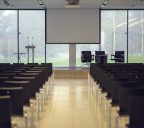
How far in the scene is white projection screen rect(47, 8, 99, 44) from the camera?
19.9 m

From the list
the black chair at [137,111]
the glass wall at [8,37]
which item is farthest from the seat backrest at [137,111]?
the glass wall at [8,37]

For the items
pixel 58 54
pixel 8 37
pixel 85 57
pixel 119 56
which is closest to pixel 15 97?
pixel 85 57

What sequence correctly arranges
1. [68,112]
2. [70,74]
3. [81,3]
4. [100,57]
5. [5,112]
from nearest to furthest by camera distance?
[5,112] < [68,112] < [70,74] < [81,3] < [100,57]

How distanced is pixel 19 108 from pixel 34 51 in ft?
53.5

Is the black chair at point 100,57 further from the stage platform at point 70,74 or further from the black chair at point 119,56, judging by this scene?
the stage platform at point 70,74

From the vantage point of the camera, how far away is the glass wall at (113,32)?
20969 mm

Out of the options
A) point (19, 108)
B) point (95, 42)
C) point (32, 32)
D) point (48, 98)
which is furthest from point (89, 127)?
point (32, 32)

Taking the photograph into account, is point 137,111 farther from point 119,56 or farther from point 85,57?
point 119,56

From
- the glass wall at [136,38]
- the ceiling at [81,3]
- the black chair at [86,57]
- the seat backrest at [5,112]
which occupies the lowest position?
the seat backrest at [5,112]

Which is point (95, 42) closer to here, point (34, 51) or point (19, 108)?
point (34, 51)

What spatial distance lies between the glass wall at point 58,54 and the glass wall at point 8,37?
1.90 m

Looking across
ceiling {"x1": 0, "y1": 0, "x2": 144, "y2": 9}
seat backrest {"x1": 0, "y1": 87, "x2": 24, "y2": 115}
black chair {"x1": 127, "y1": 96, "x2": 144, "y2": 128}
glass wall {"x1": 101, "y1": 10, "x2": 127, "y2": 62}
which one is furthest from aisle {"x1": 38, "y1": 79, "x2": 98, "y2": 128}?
glass wall {"x1": 101, "y1": 10, "x2": 127, "y2": 62}

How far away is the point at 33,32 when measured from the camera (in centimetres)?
2141

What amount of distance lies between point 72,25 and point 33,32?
2.68 m
